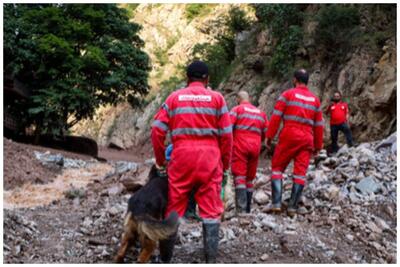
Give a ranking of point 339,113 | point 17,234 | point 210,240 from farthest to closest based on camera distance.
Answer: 1. point 339,113
2. point 17,234
3. point 210,240

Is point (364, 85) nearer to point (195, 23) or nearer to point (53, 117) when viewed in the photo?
point (53, 117)

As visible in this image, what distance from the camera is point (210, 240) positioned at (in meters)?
4.66

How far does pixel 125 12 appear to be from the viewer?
80.6 ft

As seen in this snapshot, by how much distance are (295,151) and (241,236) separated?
1.59m

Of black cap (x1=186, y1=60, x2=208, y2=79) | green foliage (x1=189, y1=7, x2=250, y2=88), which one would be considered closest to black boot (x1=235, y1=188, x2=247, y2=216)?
black cap (x1=186, y1=60, x2=208, y2=79)

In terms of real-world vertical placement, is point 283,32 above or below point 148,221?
above

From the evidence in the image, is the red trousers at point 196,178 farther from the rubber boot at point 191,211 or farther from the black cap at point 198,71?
the rubber boot at point 191,211

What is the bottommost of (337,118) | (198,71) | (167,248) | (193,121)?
(167,248)

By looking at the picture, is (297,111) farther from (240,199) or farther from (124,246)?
(124,246)

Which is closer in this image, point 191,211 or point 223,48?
point 191,211

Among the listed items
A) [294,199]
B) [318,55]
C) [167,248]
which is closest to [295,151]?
[294,199]

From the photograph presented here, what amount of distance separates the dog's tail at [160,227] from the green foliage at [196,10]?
4329cm

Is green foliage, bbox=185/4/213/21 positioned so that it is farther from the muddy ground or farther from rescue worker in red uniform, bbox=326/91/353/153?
the muddy ground

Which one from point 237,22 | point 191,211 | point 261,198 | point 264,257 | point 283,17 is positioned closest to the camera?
point 264,257
